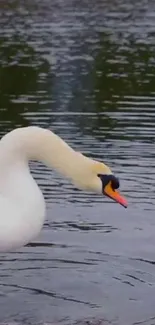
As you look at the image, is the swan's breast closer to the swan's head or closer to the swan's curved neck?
the swan's curved neck

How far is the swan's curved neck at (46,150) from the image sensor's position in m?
6.44

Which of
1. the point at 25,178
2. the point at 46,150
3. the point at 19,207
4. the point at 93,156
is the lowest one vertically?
the point at 93,156

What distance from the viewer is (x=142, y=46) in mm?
25547

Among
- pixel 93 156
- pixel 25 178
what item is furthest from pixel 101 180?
pixel 93 156

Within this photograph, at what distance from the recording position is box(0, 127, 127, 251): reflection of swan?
6.48 meters

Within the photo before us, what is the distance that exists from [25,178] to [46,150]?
27 centimetres

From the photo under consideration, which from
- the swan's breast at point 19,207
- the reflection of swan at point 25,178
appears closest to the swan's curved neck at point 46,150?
the reflection of swan at point 25,178

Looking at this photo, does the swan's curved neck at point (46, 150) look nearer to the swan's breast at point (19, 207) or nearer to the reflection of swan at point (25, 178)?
the reflection of swan at point (25, 178)

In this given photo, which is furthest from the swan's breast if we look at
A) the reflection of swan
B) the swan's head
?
the swan's head

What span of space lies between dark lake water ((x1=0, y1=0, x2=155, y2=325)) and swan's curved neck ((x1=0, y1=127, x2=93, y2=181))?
1.53m

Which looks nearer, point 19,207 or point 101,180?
point 101,180

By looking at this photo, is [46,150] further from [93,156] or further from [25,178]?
[93,156]

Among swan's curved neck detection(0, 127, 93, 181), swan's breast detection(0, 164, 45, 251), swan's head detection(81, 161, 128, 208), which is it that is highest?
swan's curved neck detection(0, 127, 93, 181)

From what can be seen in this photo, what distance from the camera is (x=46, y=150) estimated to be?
6.54 m
